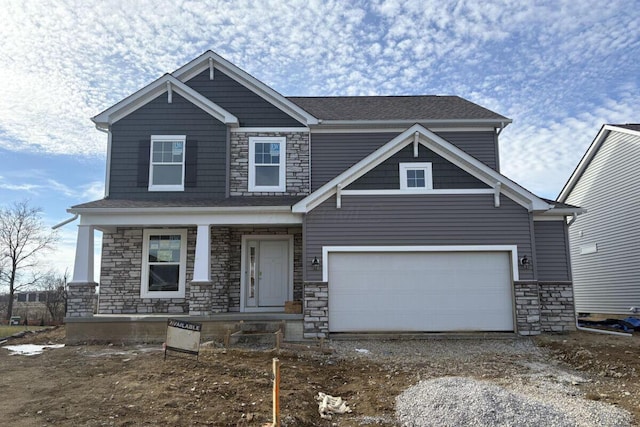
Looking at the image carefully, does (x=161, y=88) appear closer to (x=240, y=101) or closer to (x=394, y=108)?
(x=240, y=101)

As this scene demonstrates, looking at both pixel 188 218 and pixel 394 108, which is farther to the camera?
pixel 394 108

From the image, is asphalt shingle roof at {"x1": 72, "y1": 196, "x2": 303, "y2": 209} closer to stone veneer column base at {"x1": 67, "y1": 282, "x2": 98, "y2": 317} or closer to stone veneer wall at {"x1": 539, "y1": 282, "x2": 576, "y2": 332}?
stone veneer column base at {"x1": 67, "y1": 282, "x2": 98, "y2": 317}

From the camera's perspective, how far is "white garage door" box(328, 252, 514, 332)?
11375mm

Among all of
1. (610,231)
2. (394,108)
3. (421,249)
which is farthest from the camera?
(610,231)

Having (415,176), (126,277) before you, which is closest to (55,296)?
(126,277)

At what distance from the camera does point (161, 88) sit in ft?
44.2

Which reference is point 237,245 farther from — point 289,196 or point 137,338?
point 137,338

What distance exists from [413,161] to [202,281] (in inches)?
234

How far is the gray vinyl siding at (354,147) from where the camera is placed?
13.8 meters

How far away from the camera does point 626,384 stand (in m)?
7.09

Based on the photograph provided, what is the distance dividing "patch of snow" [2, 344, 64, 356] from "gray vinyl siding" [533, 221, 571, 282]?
1178 cm

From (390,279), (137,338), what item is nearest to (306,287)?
(390,279)

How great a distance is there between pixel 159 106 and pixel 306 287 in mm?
6785

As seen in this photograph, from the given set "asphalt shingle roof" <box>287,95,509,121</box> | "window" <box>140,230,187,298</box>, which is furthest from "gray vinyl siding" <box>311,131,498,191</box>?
"window" <box>140,230,187,298</box>
